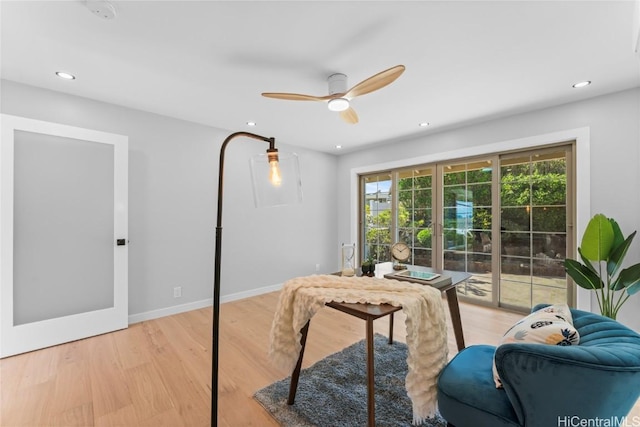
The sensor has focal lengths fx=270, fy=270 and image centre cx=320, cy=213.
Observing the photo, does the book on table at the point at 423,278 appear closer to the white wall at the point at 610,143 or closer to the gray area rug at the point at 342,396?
the gray area rug at the point at 342,396

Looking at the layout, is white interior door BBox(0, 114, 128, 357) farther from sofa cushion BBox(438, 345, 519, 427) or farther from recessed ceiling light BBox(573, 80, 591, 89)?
recessed ceiling light BBox(573, 80, 591, 89)

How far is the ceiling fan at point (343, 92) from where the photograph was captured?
172 cm

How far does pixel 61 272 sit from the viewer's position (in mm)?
2523

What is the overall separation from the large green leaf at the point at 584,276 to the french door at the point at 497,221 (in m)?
0.61

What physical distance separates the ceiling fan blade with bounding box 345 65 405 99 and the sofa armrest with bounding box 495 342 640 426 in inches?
A: 58.4

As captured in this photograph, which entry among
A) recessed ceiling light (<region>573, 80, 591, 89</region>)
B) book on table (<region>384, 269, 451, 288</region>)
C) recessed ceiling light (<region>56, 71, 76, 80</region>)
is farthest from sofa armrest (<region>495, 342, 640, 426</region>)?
recessed ceiling light (<region>56, 71, 76, 80</region>)

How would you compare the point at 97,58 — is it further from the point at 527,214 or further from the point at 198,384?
the point at 527,214

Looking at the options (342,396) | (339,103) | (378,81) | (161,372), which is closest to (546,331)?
(342,396)

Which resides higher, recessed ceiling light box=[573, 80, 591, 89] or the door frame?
recessed ceiling light box=[573, 80, 591, 89]

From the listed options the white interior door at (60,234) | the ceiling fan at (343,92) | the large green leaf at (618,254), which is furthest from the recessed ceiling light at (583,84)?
the white interior door at (60,234)

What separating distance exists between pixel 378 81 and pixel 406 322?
1443 millimetres

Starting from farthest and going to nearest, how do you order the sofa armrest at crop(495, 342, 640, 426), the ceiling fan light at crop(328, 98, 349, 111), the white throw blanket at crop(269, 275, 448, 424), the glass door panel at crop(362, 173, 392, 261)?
the glass door panel at crop(362, 173, 392, 261)
the ceiling fan light at crop(328, 98, 349, 111)
the white throw blanket at crop(269, 275, 448, 424)
the sofa armrest at crop(495, 342, 640, 426)

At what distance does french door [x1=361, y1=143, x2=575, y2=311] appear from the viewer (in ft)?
9.85

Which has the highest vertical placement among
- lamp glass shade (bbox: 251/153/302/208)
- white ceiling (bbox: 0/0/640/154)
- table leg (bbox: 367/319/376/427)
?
white ceiling (bbox: 0/0/640/154)
